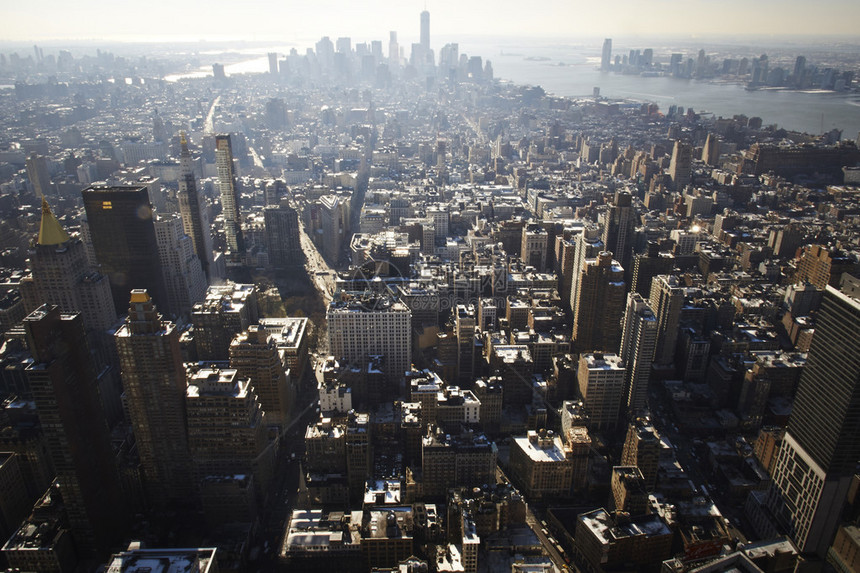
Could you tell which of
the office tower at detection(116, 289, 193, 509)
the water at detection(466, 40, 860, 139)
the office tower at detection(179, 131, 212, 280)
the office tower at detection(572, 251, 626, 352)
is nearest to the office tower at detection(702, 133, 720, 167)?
the water at detection(466, 40, 860, 139)

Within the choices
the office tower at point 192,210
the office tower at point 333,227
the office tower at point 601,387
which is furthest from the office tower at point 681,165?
the office tower at point 192,210

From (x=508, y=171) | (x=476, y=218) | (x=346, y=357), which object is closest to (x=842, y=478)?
(x=346, y=357)

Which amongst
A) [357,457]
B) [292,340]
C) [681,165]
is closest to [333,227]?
[292,340]

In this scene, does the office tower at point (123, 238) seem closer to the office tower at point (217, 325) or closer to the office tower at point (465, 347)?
the office tower at point (217, 325)

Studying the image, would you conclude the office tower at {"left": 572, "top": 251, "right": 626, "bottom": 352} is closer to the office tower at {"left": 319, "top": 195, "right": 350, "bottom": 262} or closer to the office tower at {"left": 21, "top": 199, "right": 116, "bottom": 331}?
the office tower at {"left": 319, "top": 195, "right": 350, "bottom": 262}

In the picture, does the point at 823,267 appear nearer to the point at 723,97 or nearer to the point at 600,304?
the point at 600,304

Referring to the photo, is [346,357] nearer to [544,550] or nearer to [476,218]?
[544,550]
